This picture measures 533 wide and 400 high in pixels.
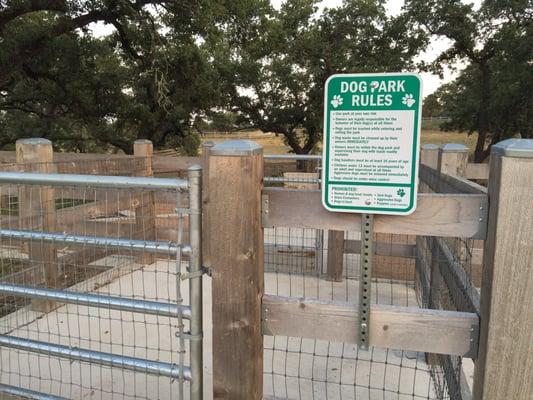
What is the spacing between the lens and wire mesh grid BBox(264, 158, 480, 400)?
3.03 metres

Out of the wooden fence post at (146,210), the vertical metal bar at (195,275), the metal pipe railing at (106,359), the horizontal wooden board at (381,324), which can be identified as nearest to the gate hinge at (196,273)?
the vertical metal bar at (195,275)

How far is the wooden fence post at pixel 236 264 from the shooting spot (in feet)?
5.89

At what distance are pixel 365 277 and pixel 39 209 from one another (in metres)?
4.14

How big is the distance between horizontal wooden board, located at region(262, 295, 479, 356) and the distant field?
38.1 ft

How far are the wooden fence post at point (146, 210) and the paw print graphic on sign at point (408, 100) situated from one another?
510cm

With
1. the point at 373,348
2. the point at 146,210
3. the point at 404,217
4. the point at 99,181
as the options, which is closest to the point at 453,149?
the point at 373,348

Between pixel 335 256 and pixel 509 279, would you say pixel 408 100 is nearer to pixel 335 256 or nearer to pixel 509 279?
pixel 509 279

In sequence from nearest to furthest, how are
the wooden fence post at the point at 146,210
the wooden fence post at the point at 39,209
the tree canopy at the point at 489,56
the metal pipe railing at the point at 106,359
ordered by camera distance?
the metal pipe railing at the point at 106,359 → the wooden fence post at the point at 39,209 → the wooden fence post at the point at 146,210 → the tree canopy at the point at 489,56

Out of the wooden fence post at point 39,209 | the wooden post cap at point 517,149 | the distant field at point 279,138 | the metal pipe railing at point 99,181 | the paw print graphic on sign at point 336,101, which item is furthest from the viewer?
the distant field at point 279,138

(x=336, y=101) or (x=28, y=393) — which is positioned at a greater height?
(x=336, y=101)

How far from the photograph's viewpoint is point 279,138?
29.8 meters

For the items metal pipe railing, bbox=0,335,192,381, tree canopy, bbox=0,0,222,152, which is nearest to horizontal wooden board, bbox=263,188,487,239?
metal pipe railing, bbox=0,335,192,381

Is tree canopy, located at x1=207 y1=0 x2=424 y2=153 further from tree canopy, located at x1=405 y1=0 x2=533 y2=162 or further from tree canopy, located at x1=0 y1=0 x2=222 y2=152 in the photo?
tree canopy, located at x1=0 y1=0 x2=222 y2=152

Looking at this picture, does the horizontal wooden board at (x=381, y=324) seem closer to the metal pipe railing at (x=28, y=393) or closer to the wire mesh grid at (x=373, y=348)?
the wire mesh grid at (x=373, y=348)
